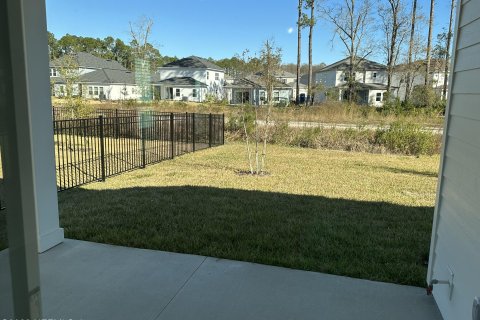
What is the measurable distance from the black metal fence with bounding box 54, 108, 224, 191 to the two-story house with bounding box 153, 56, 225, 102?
33.9 meters

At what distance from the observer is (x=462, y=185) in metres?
2.31

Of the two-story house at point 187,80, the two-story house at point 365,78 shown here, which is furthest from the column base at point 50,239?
the two-story house at point 187,80

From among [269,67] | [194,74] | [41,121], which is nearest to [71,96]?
[269,67]

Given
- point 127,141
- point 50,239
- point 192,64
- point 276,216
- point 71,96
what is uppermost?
point 192,64

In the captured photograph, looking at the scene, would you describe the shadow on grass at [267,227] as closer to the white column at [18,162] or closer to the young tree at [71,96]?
the white column at [18,162]

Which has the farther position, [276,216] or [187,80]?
[187,80]

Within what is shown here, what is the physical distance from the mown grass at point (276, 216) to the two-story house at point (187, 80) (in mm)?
38645

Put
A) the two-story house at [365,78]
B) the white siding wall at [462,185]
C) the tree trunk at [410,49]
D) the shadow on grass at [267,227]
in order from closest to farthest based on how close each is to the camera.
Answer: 1. the white siding wall at [462,185]
2. the shadow on grass at [267,227]
3. the tree trunk at [410,49]
4. the two-story house at [365,78]

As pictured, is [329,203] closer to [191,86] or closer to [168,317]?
[168,317]

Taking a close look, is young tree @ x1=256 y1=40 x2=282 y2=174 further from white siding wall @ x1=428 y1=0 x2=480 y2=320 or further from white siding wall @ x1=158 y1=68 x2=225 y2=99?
white siding wall @ x1=158 y1=68 x2=225 y2=99

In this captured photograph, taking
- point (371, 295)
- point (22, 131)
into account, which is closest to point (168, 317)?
point (371, 295)

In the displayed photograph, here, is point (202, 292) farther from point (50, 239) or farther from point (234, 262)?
point (50, 239)

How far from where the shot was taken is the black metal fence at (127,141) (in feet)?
25.5

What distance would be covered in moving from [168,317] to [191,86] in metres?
44.8
